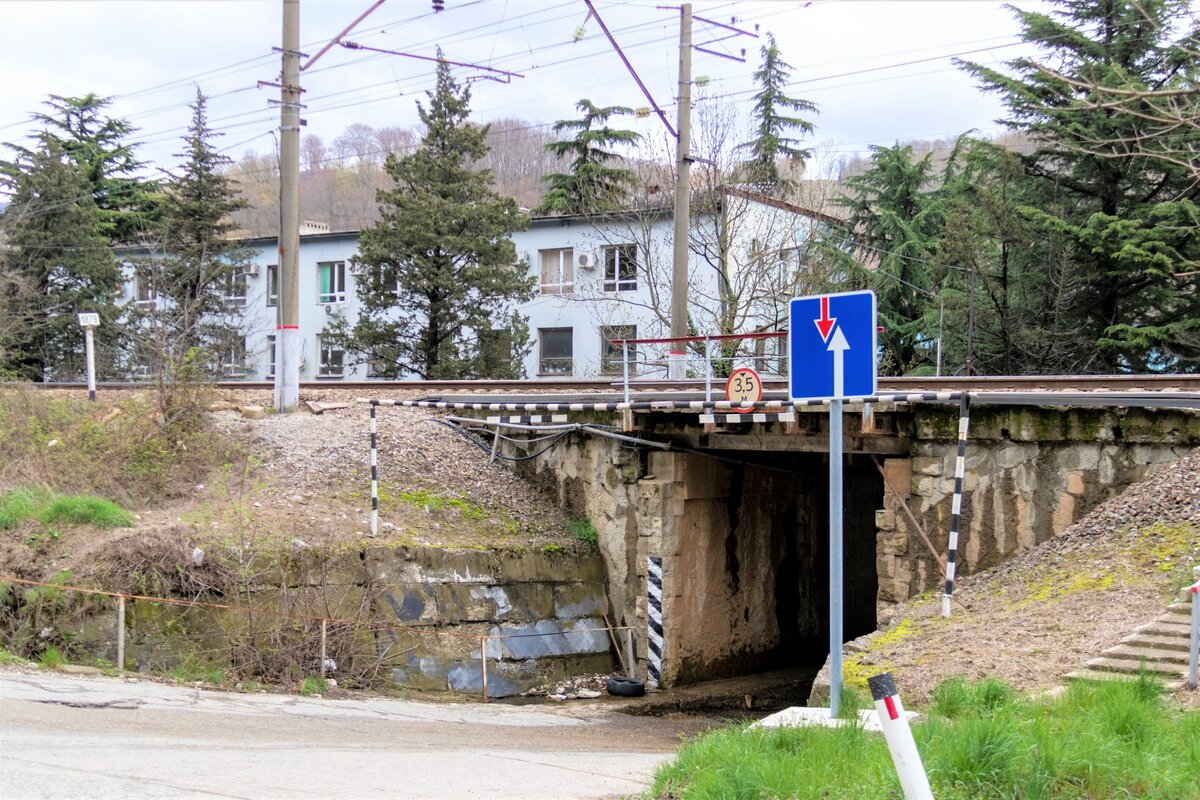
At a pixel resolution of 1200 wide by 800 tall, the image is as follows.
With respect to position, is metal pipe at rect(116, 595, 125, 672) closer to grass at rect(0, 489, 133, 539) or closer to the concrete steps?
grass at rect(0, 489, 133, 539)

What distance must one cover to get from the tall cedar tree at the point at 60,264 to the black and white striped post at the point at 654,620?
25.4 meters

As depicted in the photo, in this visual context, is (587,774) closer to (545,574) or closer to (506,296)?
Answer: (545,574)

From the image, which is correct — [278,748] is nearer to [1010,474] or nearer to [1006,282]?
[1010,474]

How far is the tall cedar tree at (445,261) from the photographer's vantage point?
36281 millimetres

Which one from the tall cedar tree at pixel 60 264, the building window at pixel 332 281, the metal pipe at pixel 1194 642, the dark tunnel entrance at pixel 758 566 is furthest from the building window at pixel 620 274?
the metal pipe at pixel 1194 642

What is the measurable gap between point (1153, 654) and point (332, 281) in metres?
43.0

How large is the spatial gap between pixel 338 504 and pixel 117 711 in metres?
6.50

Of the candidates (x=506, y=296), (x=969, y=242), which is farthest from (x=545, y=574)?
(x=506, y=296)

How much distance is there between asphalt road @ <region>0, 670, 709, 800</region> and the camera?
20.5 ft

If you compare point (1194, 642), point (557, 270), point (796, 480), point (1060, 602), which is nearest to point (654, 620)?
point (796, 480)

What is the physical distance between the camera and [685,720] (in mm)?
13789

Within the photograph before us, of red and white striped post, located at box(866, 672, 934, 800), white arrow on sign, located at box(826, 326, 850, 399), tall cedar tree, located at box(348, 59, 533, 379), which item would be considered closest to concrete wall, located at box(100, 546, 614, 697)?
white arrow on sign, located at box(826, 326, 850, 399)

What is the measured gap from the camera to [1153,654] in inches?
305

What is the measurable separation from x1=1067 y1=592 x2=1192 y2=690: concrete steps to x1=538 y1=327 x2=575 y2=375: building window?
35.2 m
